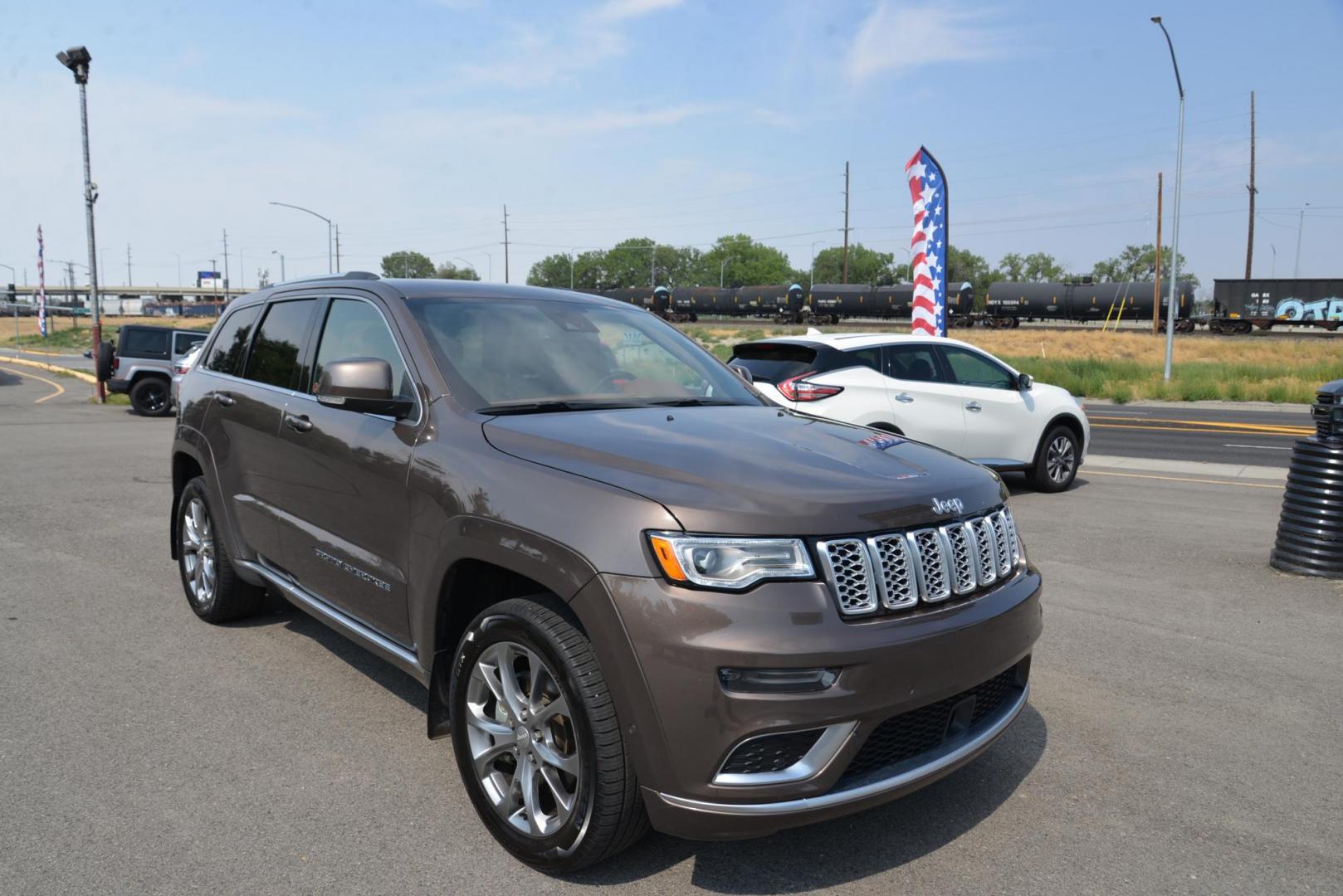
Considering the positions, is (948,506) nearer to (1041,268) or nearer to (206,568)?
(206,568)

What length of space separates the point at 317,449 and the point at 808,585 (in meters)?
2.35

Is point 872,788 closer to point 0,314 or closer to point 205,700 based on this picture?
point 205,700

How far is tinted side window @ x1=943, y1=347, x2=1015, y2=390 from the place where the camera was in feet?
33.9

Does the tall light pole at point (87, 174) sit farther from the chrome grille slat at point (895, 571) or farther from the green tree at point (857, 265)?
the green tree at point (857, 265)

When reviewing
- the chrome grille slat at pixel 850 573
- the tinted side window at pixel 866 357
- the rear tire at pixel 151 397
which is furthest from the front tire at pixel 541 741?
the rear tire at pixel 151 397

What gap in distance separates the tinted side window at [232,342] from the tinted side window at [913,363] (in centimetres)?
636

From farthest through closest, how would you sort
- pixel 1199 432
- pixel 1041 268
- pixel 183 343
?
1. pixel 1041 268
2. pixel 183 343
3. pixel 1199 432

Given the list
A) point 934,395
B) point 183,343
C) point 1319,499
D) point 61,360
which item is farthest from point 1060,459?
point 61,360

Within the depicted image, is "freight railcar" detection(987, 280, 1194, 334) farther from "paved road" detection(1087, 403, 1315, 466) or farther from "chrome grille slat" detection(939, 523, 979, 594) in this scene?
"chrome grille slat" detection(939, 523, 979, 594)

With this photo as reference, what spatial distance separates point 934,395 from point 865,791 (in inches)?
303

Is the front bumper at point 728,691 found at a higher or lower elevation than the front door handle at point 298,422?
lower

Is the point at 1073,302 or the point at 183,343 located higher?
the point at 1073,302

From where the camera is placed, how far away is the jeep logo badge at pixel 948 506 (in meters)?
3.07

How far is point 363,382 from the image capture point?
11.6 feet
